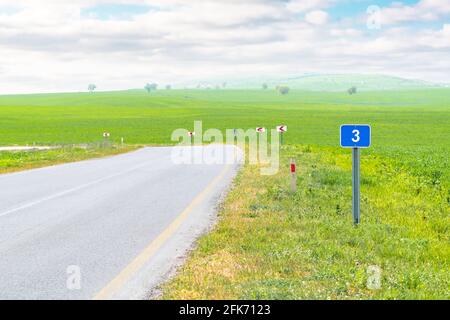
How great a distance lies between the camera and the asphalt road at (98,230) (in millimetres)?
6902

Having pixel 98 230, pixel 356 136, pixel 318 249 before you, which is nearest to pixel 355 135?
pixel 356 136

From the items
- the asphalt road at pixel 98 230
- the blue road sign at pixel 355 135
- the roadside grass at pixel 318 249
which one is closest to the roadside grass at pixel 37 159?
the asphalt road at pixel 98 230

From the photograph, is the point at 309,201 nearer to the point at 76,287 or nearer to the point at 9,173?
the point at 76,287

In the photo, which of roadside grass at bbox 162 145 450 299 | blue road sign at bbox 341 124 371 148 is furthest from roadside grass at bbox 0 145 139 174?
blue road sign at bbox 341 124 371 148

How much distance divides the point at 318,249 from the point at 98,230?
3884mm

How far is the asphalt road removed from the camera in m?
6.90

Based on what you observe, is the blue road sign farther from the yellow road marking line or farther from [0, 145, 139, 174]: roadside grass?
[0, 145, 139, 174]: roadside grass

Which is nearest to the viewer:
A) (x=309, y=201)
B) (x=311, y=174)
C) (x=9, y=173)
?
(x=309, y=201)

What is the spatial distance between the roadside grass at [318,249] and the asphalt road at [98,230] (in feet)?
1.74

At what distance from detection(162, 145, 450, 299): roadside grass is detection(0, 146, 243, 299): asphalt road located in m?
0.53

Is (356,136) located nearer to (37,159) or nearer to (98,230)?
Answer: (98,230)

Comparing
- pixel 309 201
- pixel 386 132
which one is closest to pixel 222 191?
pixel 309 201

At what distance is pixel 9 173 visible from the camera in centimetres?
2197
